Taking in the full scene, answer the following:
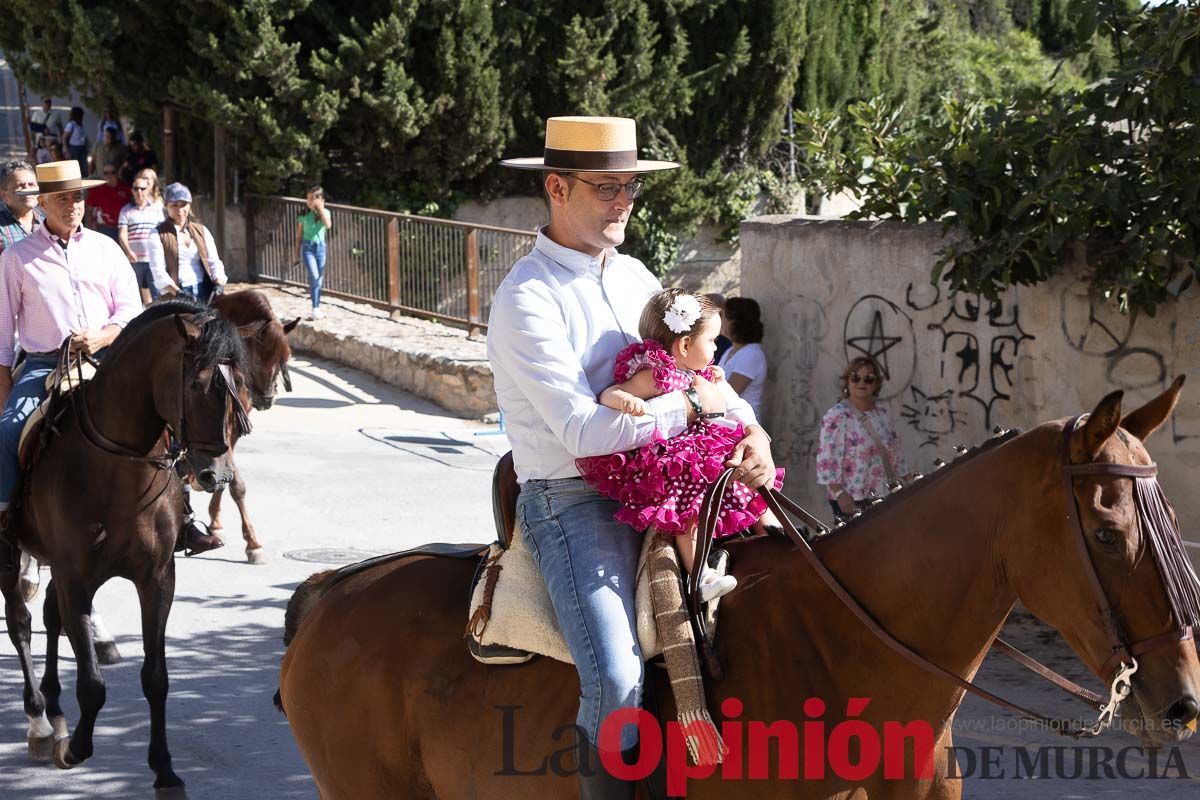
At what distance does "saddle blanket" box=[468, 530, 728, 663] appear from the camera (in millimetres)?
3600

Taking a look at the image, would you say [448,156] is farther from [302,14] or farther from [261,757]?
[261,757]

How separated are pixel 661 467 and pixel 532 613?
1.85 ft

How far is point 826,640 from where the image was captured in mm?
3537

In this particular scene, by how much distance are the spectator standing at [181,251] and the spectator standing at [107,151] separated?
895cm

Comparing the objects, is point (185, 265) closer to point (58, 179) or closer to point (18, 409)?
point (58, 179)

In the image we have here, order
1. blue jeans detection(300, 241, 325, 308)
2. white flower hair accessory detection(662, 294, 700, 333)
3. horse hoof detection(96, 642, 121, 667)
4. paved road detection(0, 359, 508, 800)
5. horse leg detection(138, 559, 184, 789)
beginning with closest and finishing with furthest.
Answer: white flower hair accessory detection(662, 294, 700, 333) < horse leg detection(138, 559, 184, 789) < paved road detection(0, 359, 508, 800) < horse hoof detection(96, 642, 121, 667) < blue jeans detection(300, 241, 325, 308)

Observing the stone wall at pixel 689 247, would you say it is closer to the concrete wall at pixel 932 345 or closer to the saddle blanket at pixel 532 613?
the concrete wall at pixel 932 345

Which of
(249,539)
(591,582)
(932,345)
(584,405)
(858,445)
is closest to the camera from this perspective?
(584,405)

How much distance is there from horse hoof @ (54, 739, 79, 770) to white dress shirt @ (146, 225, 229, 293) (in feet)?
20.7

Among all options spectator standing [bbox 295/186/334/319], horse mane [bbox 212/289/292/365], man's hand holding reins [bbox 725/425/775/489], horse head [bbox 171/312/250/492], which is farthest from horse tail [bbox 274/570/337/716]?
spectator standing [bbox 295/186/334/319]

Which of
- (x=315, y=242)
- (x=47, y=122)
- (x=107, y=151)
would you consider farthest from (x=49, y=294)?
(x=47, y=122)

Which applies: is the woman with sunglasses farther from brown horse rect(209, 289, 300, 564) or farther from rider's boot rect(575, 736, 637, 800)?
rider's boot rect(575, 736, 637, 800)

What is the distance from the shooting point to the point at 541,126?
2308 centimetres

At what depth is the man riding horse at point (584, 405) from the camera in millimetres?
3512
